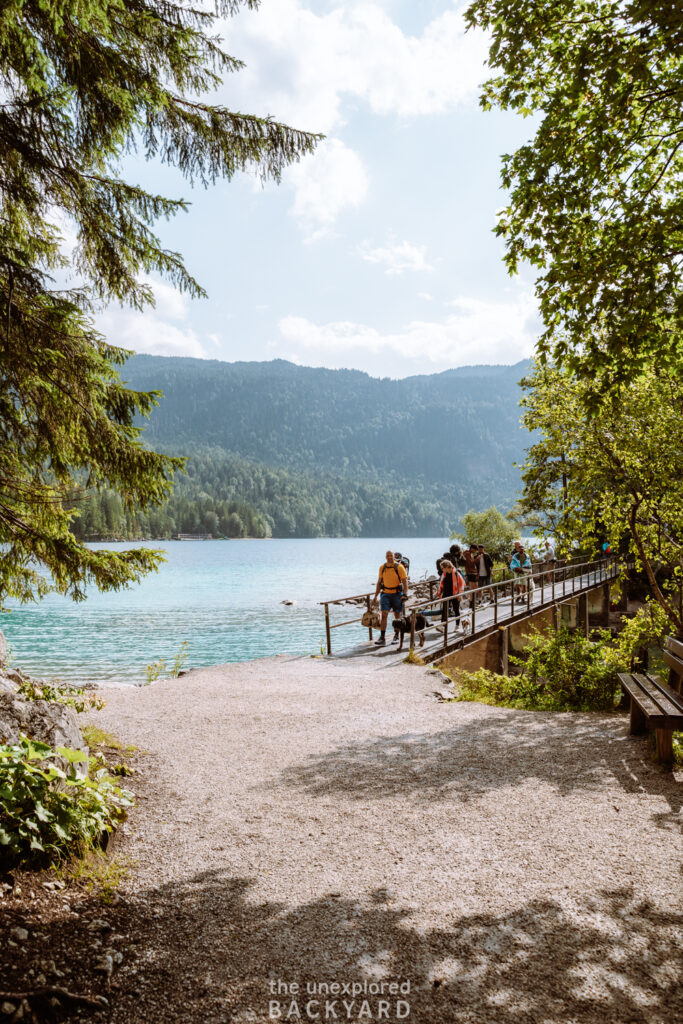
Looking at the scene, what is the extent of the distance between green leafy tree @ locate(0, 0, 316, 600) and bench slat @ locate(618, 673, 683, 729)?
14.6 feet

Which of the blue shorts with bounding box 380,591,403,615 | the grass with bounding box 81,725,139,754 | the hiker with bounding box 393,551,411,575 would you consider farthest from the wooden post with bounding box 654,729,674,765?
the hiker with bounding box 393,551,411,575

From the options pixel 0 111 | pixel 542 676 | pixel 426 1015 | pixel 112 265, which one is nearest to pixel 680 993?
pixel 426 1015

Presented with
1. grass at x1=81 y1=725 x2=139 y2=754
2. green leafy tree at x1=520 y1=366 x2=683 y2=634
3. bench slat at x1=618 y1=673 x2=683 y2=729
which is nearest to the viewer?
bench slat at x1=618 y1=673 x2=683 y2=729

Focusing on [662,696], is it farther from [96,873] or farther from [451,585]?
[451,585]

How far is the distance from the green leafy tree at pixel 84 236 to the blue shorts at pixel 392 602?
8.84 metres

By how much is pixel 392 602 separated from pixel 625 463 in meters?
6.27

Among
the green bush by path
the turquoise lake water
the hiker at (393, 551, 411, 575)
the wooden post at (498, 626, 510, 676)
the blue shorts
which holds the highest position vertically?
the hiker at (393, 551, 411, 575)

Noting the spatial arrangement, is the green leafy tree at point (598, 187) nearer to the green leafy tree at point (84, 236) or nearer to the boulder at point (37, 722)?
the green leafy tree at point (84, 236)

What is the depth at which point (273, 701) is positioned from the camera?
9070 millimetres

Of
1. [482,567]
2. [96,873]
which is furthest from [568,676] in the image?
[482,567]

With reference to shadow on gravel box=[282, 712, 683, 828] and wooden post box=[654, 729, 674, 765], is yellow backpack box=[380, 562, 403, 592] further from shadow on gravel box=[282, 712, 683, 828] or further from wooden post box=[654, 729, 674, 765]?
wooden post box=[654, 729, 674, 765]

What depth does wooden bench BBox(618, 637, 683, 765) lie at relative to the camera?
210 inches

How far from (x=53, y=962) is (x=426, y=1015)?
1.65 metres

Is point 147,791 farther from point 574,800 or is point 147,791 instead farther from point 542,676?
point 542,676
